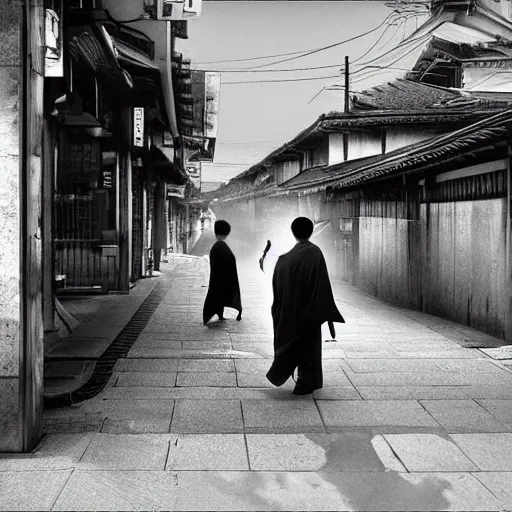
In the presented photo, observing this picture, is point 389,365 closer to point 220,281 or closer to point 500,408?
point 500,408

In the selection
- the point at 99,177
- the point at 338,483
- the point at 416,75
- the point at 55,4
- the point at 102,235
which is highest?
the point at 416,75

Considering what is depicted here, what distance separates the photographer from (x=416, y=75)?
33125 mm

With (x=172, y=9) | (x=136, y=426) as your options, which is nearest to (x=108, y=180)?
(x=172, y=9)

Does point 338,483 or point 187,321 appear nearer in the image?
point 338,483

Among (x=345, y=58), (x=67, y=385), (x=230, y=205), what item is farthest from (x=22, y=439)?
(x=230, y=205)

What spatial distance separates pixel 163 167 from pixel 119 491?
20.5m

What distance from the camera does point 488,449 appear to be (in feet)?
18.8

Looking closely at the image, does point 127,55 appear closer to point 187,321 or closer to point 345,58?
point 187,321

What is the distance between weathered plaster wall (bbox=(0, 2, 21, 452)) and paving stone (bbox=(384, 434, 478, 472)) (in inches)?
130

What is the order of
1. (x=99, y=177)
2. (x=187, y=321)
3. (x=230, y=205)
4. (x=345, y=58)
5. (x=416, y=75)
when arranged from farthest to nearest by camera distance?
(x=230, y=205), (x=345, y=58), (x=416, y=75), (x=99, y=177), (x=187, y=321)

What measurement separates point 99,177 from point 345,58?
2619 cm

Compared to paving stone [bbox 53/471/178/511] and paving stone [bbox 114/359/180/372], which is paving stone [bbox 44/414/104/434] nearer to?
paving stone [bbox 53/471/178/511]

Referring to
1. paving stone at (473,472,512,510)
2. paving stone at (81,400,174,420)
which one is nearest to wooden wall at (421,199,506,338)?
paving stone at (473,472,512,510)

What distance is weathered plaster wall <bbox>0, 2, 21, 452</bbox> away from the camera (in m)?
5.42
